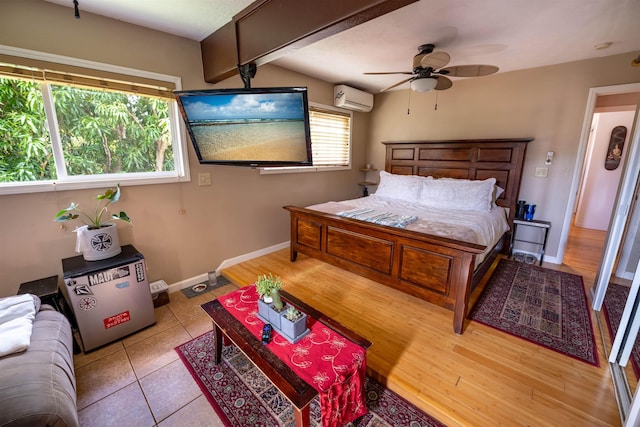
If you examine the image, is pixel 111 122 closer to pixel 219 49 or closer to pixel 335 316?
pixel 219 49

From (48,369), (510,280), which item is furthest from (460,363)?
(48,369)

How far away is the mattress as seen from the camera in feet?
7.30

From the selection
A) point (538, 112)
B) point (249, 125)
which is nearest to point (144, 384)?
point (249, 125)

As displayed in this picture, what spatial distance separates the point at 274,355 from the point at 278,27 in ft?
6.33

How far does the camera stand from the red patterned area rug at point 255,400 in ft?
4.54

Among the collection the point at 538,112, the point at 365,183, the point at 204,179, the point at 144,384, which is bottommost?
the point at 144,384

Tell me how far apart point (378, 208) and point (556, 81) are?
2489 millimetres

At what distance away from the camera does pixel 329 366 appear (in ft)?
3.92

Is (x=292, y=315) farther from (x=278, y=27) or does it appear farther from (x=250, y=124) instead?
(x=278, y=27)

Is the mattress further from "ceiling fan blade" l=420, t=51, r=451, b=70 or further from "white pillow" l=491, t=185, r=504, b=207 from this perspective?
"ceiling fan blade" l=420, t=51, r=451, b=70

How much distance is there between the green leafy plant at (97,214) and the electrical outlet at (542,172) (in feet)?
14.5

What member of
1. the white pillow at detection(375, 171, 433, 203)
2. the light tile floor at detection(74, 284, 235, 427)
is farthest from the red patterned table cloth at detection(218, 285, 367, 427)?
the white pillow at detection(375, 171, 433, 203)

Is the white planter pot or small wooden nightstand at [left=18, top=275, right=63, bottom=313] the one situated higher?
the white planter pot

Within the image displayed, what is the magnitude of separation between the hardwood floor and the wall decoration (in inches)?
166
